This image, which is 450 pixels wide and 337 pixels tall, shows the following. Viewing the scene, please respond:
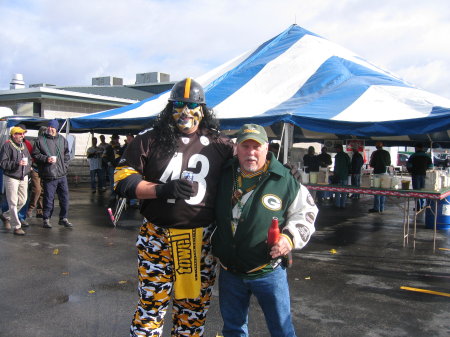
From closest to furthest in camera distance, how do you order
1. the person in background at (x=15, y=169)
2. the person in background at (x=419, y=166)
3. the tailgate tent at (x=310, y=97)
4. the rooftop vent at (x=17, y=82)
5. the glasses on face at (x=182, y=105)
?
the glasses on face at (x=182, y=105), the tailgate tent at (x=310, y=97), the person in background at (x=15, y=169), the person in background at (x=419, y=166), the rooftop vent at (x=17, y=82)

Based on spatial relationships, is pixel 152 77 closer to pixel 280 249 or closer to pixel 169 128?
pixel 169 128

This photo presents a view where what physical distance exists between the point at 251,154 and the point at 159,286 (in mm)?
934

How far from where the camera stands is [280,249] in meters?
2.14

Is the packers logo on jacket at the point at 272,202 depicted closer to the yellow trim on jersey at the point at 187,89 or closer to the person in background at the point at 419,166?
the yellow trim on jersey at the point at 187,89

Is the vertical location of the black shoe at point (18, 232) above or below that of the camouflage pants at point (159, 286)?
below

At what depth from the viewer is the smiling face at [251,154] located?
92.4 inches

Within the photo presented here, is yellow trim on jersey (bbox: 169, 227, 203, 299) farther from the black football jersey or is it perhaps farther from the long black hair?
the long black hair

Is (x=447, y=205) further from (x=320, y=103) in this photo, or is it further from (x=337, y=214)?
(x=320, y=103)

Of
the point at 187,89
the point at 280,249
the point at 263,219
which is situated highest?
the point at 187,89

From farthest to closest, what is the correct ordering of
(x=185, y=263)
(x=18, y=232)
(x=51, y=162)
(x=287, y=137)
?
(x=287, y=137) < (x=51, y=162) < (x=18, y=232) < (x=185, y=263)

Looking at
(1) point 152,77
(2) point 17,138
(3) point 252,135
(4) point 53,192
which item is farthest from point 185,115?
(1) point 152,77

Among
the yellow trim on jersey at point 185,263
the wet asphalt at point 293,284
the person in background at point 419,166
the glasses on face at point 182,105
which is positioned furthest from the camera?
the person in background at point 419,166

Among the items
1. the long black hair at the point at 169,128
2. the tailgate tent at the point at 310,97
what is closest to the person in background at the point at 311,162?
the tailgate tent at the point at 310,97

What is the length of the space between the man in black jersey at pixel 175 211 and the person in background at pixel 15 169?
507 cm
